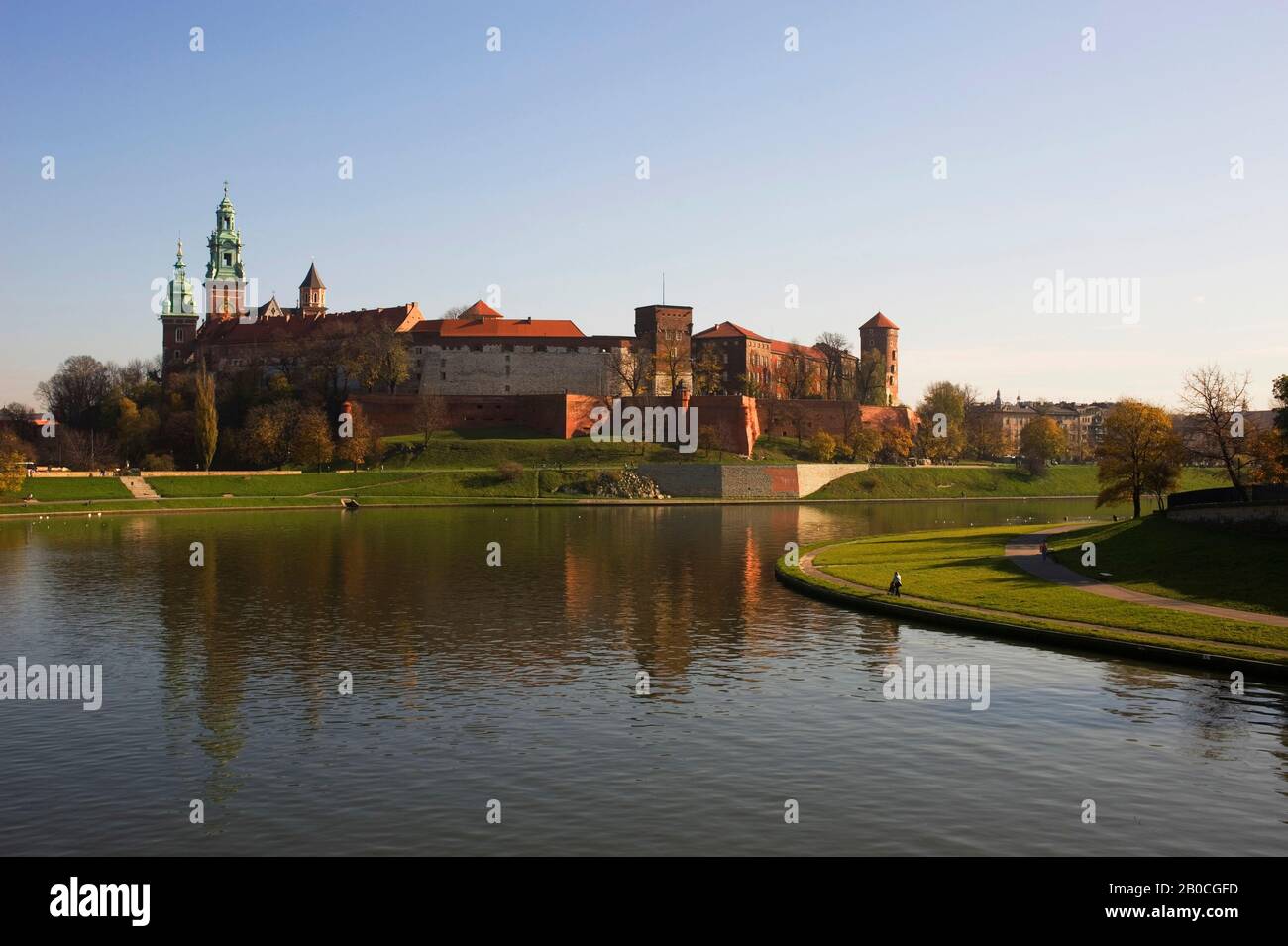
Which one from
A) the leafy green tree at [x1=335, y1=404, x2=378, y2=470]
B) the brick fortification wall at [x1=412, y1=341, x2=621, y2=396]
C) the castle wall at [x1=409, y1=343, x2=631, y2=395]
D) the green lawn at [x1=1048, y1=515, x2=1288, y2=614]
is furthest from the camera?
the castle wall at [x1=409, y1=343, x2=631, y2=395]

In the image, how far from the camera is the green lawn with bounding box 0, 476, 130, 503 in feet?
275

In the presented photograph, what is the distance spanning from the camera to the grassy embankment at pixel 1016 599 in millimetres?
27969

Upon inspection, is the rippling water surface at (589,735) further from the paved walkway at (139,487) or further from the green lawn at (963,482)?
the green lawn at (963,482)

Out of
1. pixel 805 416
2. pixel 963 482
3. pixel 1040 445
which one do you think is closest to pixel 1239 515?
pixel 963 482

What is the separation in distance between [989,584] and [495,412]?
315 feet

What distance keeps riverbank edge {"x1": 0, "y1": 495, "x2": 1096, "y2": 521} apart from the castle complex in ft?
75.5

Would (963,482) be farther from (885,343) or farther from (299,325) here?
(299,325)

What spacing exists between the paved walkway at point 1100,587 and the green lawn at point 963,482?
6138cm

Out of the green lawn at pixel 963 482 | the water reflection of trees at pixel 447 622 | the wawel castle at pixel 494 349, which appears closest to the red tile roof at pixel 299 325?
the wawel castle at pixel 494 349

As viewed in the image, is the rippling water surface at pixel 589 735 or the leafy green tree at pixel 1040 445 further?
the leafy green tree at pixel 1040 445

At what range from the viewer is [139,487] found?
89.2 metres

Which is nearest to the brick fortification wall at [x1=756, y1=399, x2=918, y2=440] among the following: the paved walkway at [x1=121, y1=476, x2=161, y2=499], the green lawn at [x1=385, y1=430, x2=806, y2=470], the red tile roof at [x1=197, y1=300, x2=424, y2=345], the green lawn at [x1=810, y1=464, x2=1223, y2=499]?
the green lawn at [x1=385, y1=430, x2=806, y2=470]

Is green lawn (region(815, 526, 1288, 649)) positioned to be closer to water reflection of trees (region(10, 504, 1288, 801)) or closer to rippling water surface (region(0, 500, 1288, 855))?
rippling water surface (region(0, 500, 1288, 855))
